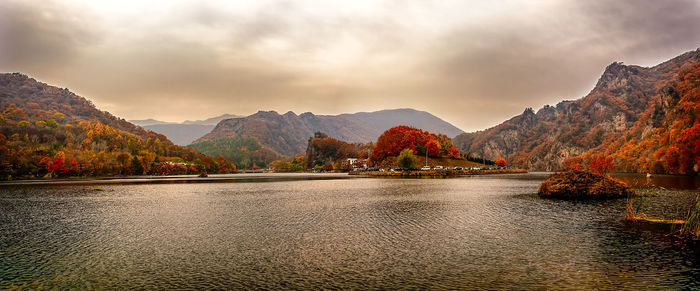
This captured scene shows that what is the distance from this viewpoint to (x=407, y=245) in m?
20.1

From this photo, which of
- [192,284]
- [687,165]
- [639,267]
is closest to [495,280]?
[639,267]

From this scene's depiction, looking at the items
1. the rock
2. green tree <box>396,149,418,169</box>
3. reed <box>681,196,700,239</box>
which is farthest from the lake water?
green tree <box>396,149,418,169</box>

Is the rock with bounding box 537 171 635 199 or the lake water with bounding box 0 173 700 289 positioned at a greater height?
the rock with bounding box 537 171 635 199

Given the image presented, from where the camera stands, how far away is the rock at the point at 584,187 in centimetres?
4506

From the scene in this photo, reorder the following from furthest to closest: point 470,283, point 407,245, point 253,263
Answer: point 407,245 → point 253,263 → point 470,283

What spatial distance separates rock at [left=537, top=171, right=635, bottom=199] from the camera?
45.1m

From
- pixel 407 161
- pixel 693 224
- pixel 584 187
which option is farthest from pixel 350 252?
pixel 407 161

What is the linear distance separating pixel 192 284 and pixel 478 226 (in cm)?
1974

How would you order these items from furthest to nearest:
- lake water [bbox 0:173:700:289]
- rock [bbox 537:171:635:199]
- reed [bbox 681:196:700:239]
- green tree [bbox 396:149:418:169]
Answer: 1. green tree [bbox 396:149:418:169]
2. rock [bbox 537:171:635:199]
3. reed [bbox 681:196:700:239]
4. lake water [bbox 0:173:700:289]

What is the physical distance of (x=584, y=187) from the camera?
150 ft

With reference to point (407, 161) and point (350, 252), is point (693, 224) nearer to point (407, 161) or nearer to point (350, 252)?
point (350, 252)

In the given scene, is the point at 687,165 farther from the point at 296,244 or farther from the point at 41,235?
the point at 41,235

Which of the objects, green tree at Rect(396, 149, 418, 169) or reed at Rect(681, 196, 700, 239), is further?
green tree at Rect(396, 149, 418, 169)

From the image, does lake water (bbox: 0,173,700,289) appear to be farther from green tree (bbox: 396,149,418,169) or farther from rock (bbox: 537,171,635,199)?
green tree (bbox: 396,149,418,169)
